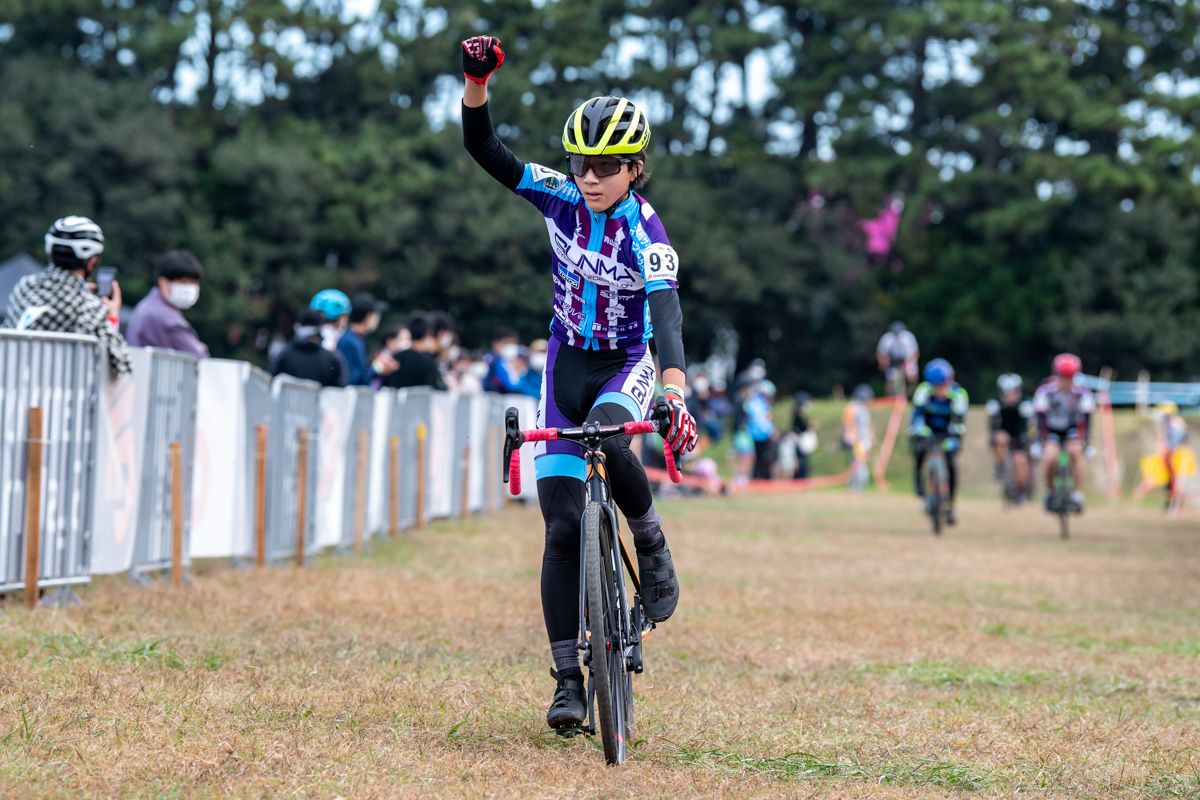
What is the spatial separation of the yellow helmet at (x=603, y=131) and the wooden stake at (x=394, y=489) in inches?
326

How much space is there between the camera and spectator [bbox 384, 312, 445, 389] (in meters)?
14.9

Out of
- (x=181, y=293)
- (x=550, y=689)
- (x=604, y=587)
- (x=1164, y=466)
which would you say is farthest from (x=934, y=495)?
(x=1164, y=466)

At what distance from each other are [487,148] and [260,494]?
5387 mm

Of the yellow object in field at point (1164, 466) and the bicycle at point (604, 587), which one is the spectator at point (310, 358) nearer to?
the bicycle at point (604, 587)

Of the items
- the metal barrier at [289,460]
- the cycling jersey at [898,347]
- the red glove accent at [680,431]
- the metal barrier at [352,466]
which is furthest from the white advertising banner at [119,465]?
the cycling jersey at [898,347]

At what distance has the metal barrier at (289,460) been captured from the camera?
1063cm

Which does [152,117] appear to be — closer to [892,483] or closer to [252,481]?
[892,483]

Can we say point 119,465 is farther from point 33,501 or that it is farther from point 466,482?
point 466,482

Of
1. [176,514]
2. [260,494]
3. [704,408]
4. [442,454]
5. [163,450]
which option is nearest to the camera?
[176,514]

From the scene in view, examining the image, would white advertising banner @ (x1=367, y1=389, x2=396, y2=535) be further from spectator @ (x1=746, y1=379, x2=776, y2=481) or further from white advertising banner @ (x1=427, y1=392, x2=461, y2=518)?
spectator @ (x1=746, y1=379, x2=776, y2=481)

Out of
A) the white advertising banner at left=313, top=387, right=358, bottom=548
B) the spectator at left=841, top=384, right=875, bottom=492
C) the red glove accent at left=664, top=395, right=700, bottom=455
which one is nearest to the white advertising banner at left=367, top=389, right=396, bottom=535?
the white advertising banner at left=313, top=387, right=358, bottom=548

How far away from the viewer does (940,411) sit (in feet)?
57.8

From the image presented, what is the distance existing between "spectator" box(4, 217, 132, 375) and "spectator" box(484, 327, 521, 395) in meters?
11.5

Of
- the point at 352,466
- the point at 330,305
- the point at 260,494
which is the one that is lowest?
the point at 260,494
